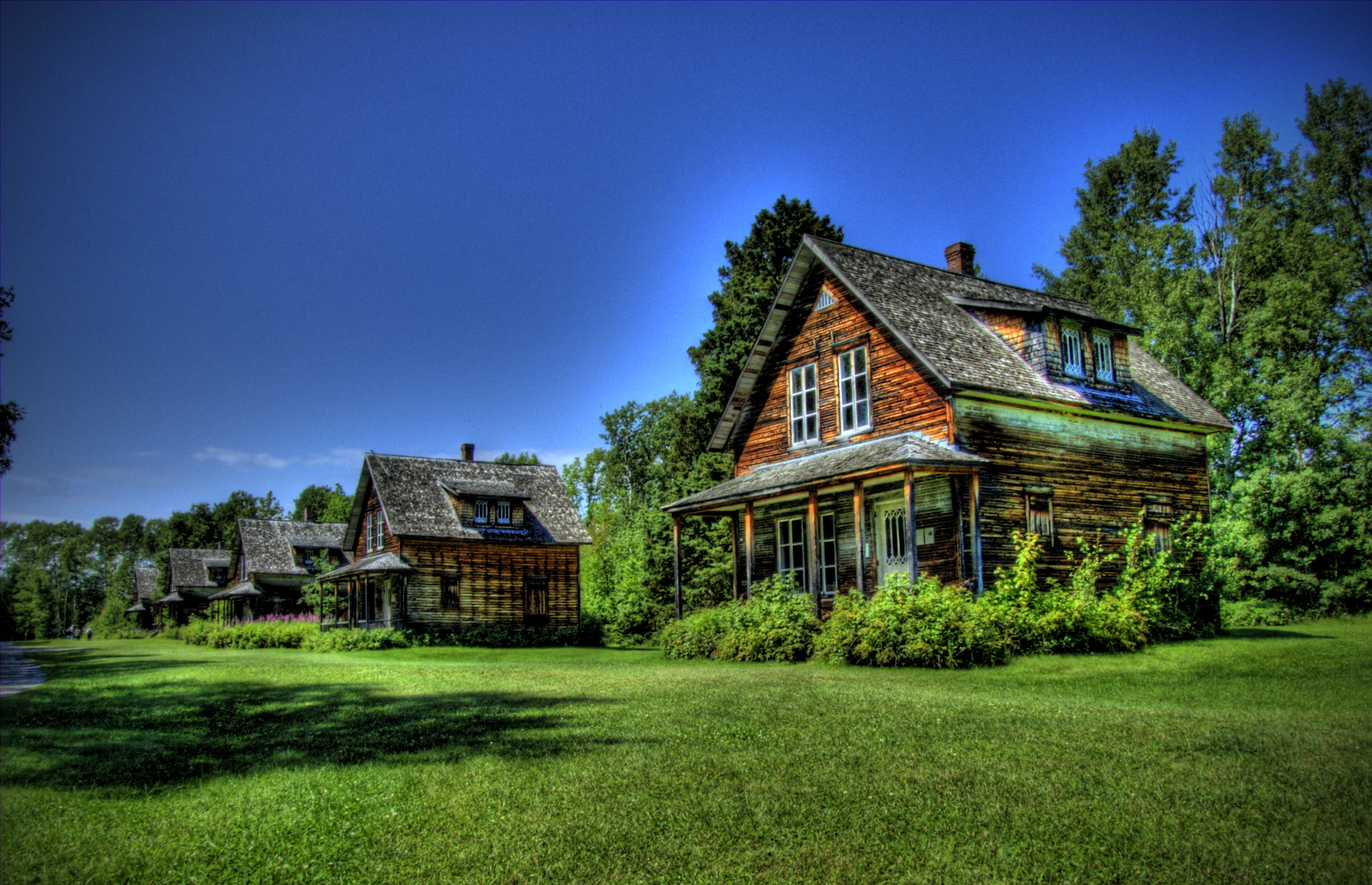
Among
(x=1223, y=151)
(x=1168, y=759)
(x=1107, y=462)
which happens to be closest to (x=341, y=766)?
(x=1168, y=759)

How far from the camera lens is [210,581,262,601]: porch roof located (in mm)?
52125

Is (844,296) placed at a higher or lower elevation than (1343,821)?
higher

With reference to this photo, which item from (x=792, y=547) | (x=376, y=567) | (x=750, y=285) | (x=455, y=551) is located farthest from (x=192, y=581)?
(x=792, y=547)

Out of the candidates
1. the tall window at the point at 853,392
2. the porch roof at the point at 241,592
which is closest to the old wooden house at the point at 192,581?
the porch roof at the point at 241,592

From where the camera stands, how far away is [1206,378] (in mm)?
33562

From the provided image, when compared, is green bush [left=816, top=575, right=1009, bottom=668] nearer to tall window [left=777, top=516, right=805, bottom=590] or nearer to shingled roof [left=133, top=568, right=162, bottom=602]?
tall window [left=777, top=516, right=805, bottom=590]

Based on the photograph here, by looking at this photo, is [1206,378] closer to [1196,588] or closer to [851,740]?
[1196,588]

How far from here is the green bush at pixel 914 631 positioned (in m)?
15.3

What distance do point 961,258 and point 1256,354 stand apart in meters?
16.8

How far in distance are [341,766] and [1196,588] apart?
20.7 meters

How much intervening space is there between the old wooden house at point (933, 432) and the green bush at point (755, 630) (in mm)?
978

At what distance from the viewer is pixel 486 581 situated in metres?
39.1

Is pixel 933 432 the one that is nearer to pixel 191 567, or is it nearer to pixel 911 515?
pixel 911 515

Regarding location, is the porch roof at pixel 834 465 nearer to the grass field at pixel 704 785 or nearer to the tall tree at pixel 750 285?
the grass field at pixel 704 785
